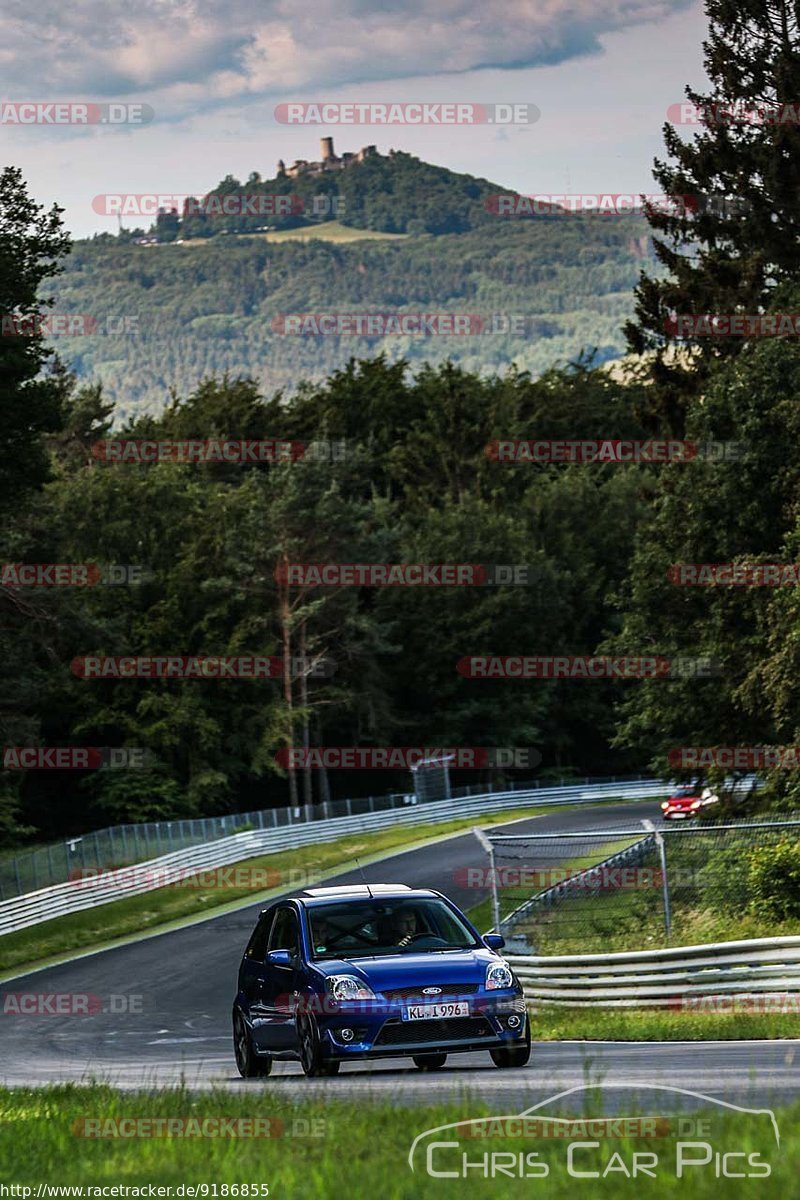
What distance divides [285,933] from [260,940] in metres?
0.78

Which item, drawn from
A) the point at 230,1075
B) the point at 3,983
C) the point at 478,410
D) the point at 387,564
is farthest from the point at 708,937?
the point at 478,410

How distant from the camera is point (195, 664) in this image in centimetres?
7794

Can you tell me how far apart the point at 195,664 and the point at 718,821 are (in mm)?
40700

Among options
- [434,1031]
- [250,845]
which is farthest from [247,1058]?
[250,845]

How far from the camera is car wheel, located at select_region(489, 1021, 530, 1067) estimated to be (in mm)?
13352

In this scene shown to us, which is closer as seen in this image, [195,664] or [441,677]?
[195,664]

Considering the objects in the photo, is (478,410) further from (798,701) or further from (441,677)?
(798,701)

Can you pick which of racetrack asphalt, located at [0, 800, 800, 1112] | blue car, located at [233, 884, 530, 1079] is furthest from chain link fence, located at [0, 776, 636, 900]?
blue car, located at [233, 884, 530, 1079]

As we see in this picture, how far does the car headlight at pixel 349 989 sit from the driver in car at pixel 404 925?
101 centimetres

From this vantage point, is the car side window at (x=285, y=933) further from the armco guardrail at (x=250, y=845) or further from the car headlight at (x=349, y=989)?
the armco guardrail at (x=250, y=845)

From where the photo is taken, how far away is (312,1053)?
534 inches

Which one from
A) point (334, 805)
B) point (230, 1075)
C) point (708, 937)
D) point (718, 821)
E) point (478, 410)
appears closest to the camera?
point (230, 1075)

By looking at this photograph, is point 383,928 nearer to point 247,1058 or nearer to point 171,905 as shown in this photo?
point 247,1058

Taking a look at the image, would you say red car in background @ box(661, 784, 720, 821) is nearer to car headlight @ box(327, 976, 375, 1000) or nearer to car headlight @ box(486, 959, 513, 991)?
car headlight @ box(486, 959, 513, 991)
